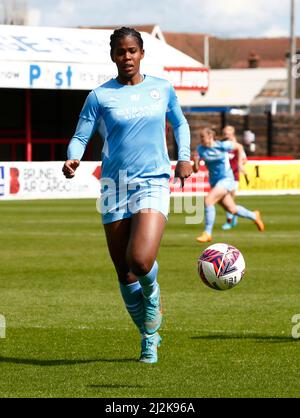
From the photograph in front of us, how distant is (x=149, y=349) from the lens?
9344 mm

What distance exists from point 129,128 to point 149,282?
116 centimetres

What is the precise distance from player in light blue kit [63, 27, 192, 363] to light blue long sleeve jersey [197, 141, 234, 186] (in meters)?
12.5

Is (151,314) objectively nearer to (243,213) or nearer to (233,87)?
(243,213)

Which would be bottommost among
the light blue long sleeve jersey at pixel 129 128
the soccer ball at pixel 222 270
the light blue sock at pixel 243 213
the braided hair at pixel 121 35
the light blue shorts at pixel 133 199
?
the light blue sock at pixel 243 213

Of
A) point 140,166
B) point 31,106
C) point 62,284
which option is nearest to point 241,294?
point 62,284

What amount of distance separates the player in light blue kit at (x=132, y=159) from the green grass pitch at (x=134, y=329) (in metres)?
0.70

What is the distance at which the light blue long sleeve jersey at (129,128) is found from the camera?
9.16 metres

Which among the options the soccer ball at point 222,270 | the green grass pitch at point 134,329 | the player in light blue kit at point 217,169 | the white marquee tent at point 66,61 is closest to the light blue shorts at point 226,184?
the player in light blue kit at point 217,169

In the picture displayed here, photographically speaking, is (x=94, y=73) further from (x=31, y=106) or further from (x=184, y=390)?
(x=184, y=390)

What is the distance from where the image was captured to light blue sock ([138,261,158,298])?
9.10 m

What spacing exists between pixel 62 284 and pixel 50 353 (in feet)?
16.7

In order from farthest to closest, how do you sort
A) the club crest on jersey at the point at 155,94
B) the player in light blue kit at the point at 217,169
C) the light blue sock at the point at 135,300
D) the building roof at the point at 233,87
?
the building roof at the point at 233,87 < the player in light blue kit at the point at 217,169 < the light blue sock at the point at 135,300 < the club crest on jersey at the point at 155,94

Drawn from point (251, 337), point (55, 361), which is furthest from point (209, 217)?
point (55, 361)

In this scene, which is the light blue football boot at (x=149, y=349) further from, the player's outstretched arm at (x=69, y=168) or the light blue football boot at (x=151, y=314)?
the player's outstretched arm at (x=69, y=168)
